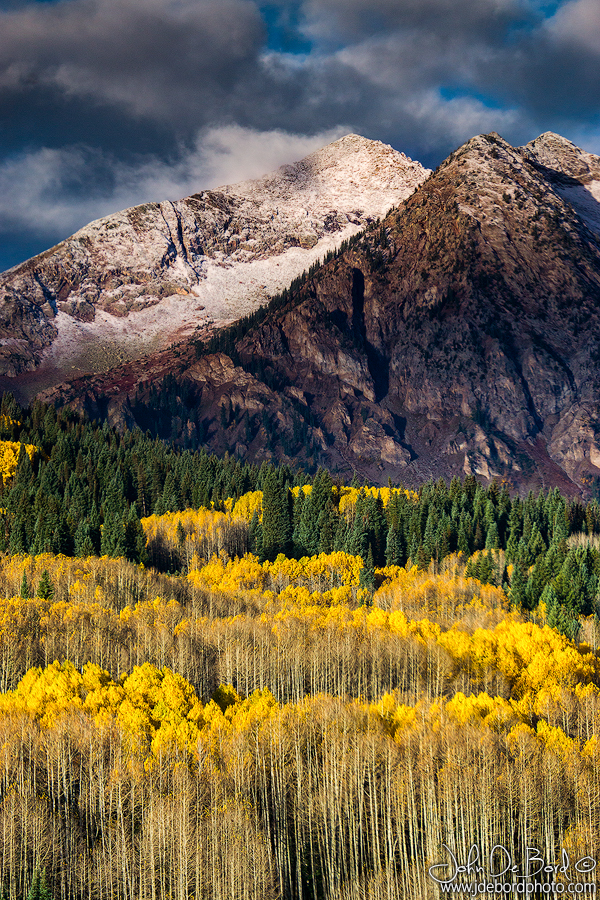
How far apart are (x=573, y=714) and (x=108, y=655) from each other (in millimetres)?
60713

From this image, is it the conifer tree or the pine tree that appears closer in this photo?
the pine tree

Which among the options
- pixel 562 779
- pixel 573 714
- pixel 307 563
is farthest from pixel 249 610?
pixel 562 779

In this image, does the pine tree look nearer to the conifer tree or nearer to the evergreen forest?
the evergreen forest

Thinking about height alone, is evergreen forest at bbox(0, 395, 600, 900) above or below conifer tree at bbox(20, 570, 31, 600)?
below
